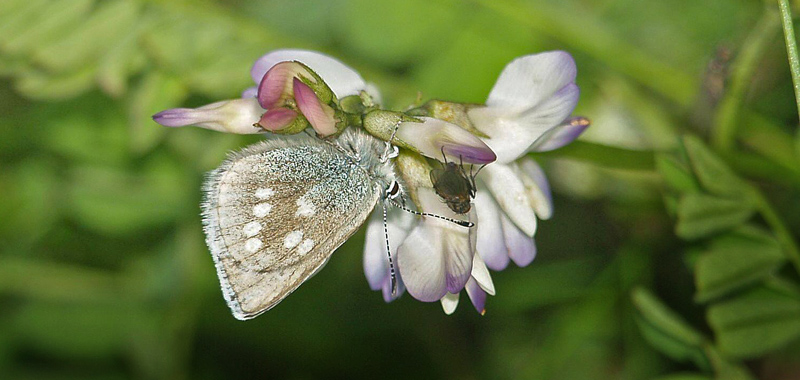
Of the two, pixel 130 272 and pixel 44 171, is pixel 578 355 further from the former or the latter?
pixel 44 171

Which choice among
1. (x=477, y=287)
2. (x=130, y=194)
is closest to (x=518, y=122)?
(x=477, y=287)

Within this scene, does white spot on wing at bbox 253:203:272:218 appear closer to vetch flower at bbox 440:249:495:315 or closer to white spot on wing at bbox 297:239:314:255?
white spot on wing at bbox 297:239:314:255

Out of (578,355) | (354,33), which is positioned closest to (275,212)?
(354,33)

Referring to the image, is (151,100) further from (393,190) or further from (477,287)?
(477,287)

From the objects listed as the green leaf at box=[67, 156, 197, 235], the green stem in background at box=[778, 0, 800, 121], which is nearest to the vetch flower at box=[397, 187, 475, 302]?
the green stem in background at box=[778, 0, 800, 121]

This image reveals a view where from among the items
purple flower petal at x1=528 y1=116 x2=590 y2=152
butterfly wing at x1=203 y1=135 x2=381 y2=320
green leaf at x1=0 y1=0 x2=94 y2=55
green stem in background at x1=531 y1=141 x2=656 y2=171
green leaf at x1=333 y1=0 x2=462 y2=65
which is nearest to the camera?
butterfly wing at x1=203 y1=135 x2=381 y2=320

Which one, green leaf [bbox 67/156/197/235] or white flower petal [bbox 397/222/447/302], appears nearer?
white flower petal [bbox 397/222/447/302]
